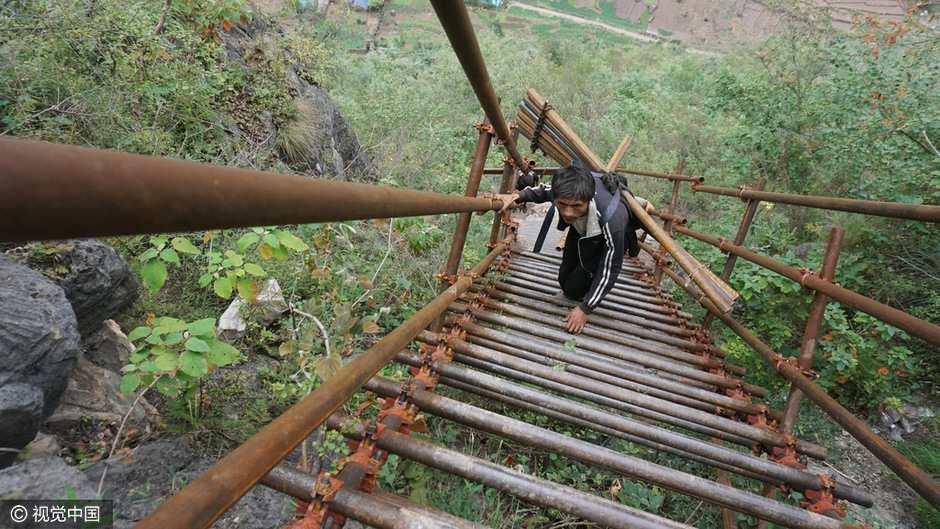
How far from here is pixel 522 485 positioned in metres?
1.33

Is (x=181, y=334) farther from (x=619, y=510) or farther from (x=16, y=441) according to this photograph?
(x=619, y=510)

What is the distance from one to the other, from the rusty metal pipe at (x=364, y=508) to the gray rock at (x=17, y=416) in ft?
3.45

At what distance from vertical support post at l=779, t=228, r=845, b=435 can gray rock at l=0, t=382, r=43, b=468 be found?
2.95m

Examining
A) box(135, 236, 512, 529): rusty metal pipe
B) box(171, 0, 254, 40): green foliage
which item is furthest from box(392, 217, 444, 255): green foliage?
box(171, 0, 254, 40): green foliage

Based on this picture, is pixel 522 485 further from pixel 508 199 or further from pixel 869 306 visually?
pixel 508 199

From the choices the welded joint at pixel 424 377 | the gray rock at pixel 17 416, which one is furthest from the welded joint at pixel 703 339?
the gray rock at pixel 17 416

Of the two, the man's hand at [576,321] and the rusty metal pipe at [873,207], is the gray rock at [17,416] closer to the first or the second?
the man's hand at [576,321]

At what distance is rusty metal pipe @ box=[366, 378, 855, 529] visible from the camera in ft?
4.56

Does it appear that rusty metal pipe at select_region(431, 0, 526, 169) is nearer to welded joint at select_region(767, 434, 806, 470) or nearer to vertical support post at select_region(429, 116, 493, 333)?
vertical support post at select_region(429, 116, 493, 333)

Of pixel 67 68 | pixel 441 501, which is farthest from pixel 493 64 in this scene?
pixel 441 501

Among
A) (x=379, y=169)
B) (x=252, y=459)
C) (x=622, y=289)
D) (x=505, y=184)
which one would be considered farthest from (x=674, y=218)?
(x=379, y=169)

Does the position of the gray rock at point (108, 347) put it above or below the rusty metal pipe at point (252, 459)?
below

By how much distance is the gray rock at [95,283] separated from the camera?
212cm

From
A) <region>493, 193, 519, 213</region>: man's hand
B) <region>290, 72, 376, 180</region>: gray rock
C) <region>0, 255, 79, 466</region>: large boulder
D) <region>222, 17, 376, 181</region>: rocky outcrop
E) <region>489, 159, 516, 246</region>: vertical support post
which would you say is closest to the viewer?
<region>0, 255, 79, 466</region>: large boulder
